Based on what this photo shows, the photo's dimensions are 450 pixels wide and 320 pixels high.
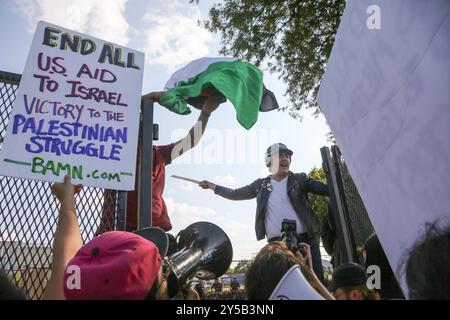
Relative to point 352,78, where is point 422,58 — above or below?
below

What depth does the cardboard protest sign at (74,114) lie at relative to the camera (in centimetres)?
168

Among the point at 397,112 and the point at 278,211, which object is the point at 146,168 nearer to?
the point at 397,112

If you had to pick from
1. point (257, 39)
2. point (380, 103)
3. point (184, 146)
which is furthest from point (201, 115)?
point (257, 39)

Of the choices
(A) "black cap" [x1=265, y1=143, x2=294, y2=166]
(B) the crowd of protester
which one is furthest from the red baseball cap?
(A) "black cap" [x1=265, y1=143, x2=294, y2=166]

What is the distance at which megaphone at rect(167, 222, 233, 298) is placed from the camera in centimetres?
171

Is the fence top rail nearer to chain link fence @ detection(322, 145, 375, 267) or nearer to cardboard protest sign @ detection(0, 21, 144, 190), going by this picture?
cardboard protest sign @ detection(0, 21, 144, 190)

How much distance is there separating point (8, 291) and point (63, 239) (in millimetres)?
634

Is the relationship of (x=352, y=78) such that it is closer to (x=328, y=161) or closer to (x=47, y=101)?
(x=328, y=161)

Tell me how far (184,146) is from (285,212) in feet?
3.29

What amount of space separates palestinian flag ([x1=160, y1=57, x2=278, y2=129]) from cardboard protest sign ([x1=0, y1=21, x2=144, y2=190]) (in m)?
0.32

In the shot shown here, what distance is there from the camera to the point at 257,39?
9.01 metres

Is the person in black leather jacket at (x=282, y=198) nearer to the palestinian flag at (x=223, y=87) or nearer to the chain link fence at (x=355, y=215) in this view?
the chain link fence at (x=355, y=215)

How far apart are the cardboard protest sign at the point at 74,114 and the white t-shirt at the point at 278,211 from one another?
4.43 feet

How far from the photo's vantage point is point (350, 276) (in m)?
1.73
